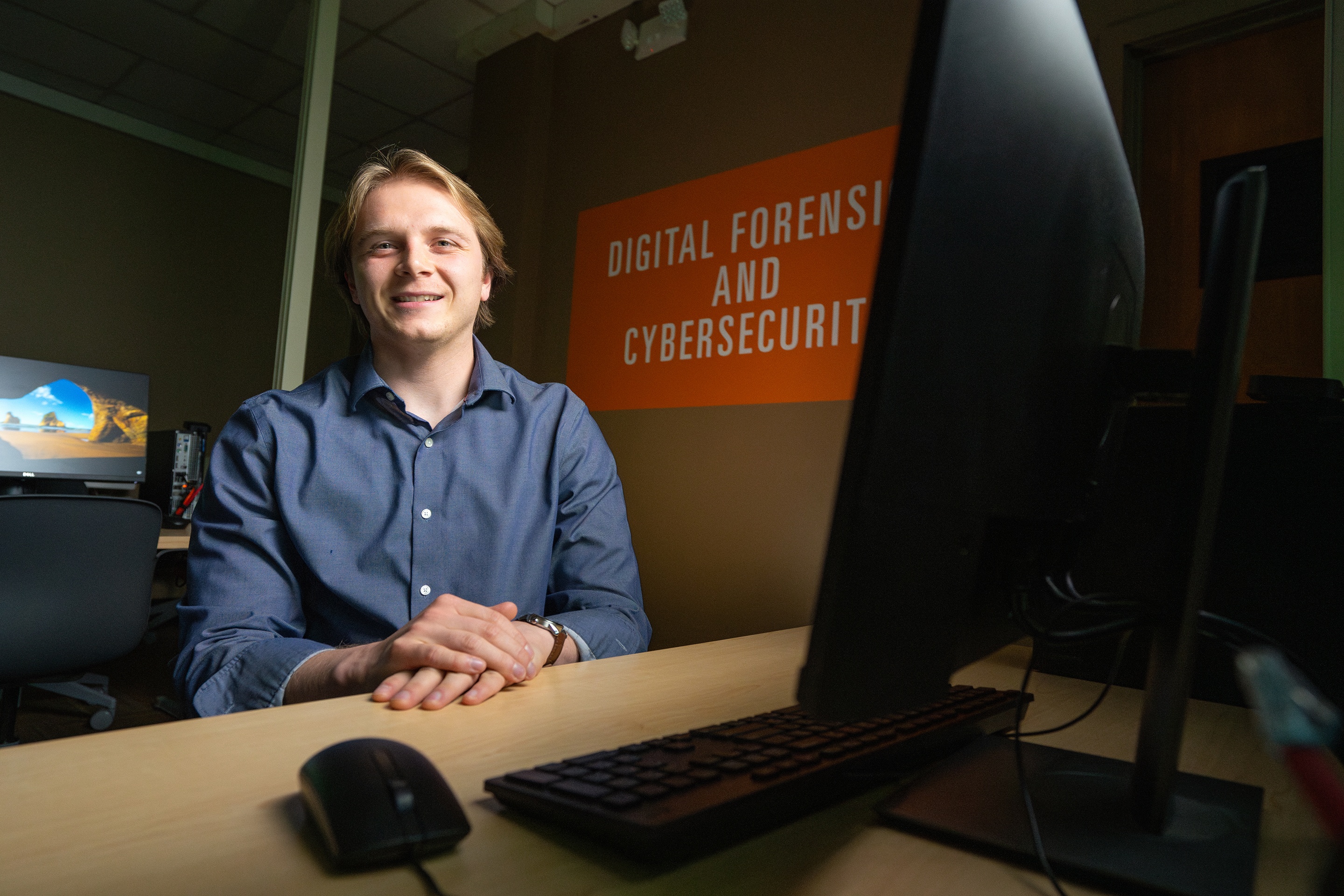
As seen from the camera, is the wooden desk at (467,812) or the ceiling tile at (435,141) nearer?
the wooden desk at (467,812)

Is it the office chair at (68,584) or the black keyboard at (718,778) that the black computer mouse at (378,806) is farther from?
the office chair at (68,584)

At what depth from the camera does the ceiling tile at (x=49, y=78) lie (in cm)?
380

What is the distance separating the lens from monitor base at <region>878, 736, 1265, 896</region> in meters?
0.41

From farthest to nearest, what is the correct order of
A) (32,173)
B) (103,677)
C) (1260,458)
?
(32,173) → (103,677) → (1260,458)

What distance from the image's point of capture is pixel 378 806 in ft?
1.35

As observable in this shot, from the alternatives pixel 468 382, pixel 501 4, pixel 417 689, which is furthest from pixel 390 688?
pixel 501 4

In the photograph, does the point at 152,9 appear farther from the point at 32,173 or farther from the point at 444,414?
the point at 444,414

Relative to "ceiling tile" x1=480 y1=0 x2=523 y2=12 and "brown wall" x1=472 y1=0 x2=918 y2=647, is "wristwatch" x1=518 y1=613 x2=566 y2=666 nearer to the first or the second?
"brown wall" x1=472 y1=0 x2=918 y2=647

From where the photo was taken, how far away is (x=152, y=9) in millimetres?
3396

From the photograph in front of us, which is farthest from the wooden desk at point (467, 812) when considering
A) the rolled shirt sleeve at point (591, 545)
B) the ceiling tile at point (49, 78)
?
the ceiling tile at point (49, 78)

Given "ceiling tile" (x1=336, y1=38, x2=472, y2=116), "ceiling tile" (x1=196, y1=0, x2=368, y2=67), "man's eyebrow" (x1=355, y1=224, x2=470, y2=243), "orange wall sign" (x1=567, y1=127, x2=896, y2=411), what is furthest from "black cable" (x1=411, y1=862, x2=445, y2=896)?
"ceiling tile" (x1=336, y1=38, x2=472, y2=116)

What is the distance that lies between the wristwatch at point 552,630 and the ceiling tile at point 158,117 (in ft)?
15.4

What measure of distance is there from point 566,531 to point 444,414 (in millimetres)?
284

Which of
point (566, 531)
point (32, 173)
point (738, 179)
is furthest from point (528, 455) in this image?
point (32, 173)
